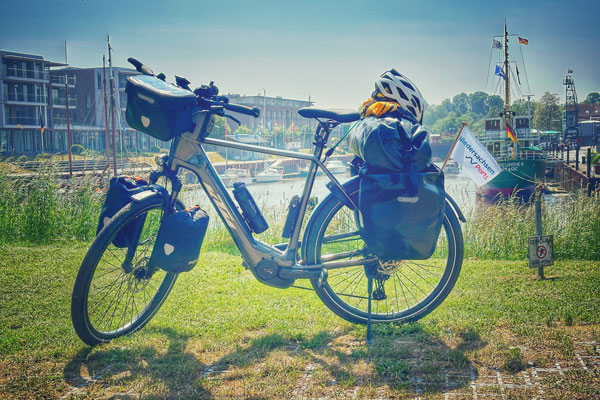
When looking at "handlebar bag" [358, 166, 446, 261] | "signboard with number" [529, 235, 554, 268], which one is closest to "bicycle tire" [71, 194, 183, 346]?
"handlebar bag" [358, 166, 446, 261]

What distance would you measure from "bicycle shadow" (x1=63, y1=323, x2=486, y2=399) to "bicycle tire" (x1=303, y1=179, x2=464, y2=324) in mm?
215

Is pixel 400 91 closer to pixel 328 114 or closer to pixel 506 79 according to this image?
pixel 328 114

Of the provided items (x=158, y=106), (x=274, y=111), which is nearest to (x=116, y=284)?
(x=158, y=106)

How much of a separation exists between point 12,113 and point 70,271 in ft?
148

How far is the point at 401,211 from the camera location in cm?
329

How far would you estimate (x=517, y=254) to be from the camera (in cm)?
709

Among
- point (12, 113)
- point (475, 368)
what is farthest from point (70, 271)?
point (12, 113)

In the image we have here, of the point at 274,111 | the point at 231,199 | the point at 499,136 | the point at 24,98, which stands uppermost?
the point at 274,111

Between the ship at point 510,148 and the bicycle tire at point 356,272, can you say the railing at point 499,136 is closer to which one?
the ship at point 510,148

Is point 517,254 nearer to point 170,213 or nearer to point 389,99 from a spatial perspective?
point 389,99

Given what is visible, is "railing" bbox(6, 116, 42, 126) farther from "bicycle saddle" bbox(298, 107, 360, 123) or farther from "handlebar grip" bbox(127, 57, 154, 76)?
"bicycle saddle" bbox(298, 107, 360, 123)

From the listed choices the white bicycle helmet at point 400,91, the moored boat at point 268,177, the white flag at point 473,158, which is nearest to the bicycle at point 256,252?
the white bicycle helmet at point 400,91

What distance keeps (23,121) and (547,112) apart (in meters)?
46.9

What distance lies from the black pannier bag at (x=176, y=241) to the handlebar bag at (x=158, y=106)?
0.52 metres
